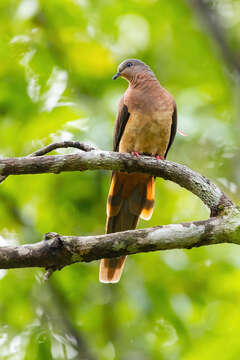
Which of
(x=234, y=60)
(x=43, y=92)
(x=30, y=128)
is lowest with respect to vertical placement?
(x=234, y=60)

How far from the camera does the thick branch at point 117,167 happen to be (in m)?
3.44

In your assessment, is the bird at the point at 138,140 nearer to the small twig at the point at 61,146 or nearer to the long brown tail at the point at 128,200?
the long brown tail at the point at 128,200

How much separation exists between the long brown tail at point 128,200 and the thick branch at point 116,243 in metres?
1.73

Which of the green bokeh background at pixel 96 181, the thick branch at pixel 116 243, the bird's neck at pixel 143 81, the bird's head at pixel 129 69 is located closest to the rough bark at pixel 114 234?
the thick branch at pixel 116 243

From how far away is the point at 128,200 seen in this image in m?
5.39

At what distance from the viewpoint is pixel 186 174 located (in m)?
3.98

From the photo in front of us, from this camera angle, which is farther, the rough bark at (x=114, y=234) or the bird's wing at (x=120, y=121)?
the bird's wing at (x=120, y=121)

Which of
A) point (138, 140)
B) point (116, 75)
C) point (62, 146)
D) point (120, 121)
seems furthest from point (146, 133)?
point (62, 146)

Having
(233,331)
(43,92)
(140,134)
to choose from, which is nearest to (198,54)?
(140,134)

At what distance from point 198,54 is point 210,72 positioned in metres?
0.23

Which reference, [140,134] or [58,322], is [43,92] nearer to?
[140,134]

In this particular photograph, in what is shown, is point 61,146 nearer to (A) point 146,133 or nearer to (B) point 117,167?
(B) point 117,167

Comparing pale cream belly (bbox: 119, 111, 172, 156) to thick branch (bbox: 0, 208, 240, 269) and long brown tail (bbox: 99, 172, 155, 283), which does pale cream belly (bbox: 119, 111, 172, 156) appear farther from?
thick branch (bbox: 0, 208, 240, 269)

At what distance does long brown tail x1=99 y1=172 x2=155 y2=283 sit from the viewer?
517cm
